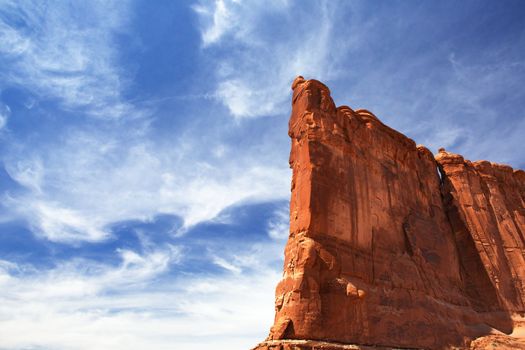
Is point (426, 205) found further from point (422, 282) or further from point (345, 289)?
point (345, 289)

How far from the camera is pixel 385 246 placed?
733 inches

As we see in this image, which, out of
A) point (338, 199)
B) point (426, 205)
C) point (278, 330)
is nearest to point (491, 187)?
point (426, 205)

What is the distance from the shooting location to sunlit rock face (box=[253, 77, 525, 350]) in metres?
14.7

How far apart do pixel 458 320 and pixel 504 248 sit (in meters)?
9.06

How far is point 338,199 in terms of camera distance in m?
17.3

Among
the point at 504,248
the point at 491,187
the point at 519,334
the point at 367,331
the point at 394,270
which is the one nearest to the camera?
the point at 367,331

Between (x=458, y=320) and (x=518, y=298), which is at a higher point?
(x=518, y=298)

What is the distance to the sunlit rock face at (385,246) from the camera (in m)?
14.7

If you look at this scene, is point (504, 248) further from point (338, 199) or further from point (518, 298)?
point (338, 199)

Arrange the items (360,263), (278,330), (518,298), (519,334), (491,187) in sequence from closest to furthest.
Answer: (278,330) < (360,263) < (519,334) < (518,298) < (491,187)

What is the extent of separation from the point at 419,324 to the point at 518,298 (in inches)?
416

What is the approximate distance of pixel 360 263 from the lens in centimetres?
1670

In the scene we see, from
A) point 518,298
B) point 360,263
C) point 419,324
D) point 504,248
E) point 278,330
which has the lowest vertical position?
point 278,330

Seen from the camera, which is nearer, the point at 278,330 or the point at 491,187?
the point at 278,330
